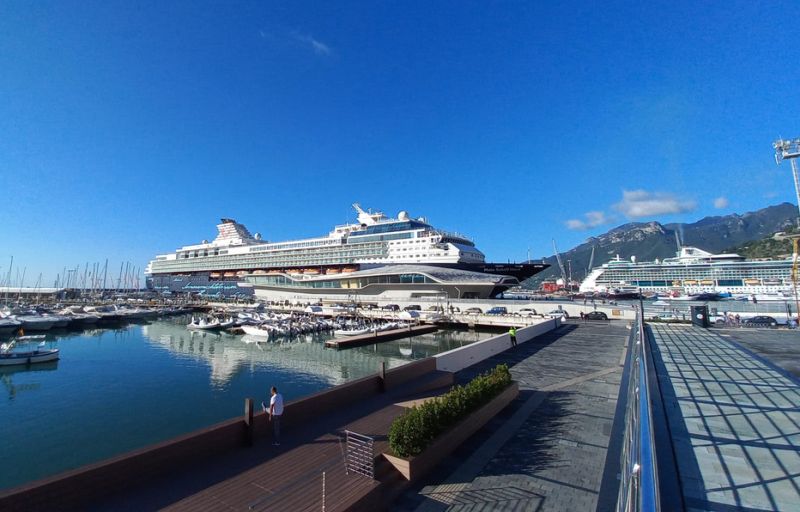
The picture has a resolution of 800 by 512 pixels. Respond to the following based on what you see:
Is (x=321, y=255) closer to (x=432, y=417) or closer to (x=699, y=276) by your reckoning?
(x=432, y=417)

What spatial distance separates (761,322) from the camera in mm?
25469

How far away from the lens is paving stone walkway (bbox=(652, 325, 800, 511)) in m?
5.04

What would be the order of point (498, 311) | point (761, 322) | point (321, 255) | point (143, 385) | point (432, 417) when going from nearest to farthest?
point (432, 417), point (143, 385), point (761, 322), point (498, 311), point (321, 255)

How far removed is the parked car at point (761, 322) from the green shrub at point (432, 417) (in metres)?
26.6

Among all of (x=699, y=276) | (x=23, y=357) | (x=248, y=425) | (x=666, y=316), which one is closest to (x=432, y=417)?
(x=248, y=425)

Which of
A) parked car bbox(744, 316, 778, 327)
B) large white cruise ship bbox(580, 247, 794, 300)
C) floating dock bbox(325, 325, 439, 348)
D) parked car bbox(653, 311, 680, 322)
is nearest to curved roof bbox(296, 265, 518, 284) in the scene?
floating dock bbox(325, 325, 439, 348)

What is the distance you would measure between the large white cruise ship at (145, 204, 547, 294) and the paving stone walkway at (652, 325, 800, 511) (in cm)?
3901

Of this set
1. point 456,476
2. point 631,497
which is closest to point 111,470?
point 456,476

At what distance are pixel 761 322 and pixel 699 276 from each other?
223 ft

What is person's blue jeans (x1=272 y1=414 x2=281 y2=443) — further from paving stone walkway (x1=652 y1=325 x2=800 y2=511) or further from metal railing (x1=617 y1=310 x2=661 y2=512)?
paving stone walkway (x1=652 y1=325 x2=800 y2=511)

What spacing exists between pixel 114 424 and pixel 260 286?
190ft

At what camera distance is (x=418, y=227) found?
62188 millimetres

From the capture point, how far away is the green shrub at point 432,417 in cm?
631

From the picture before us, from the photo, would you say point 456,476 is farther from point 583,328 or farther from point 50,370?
point 50,370
